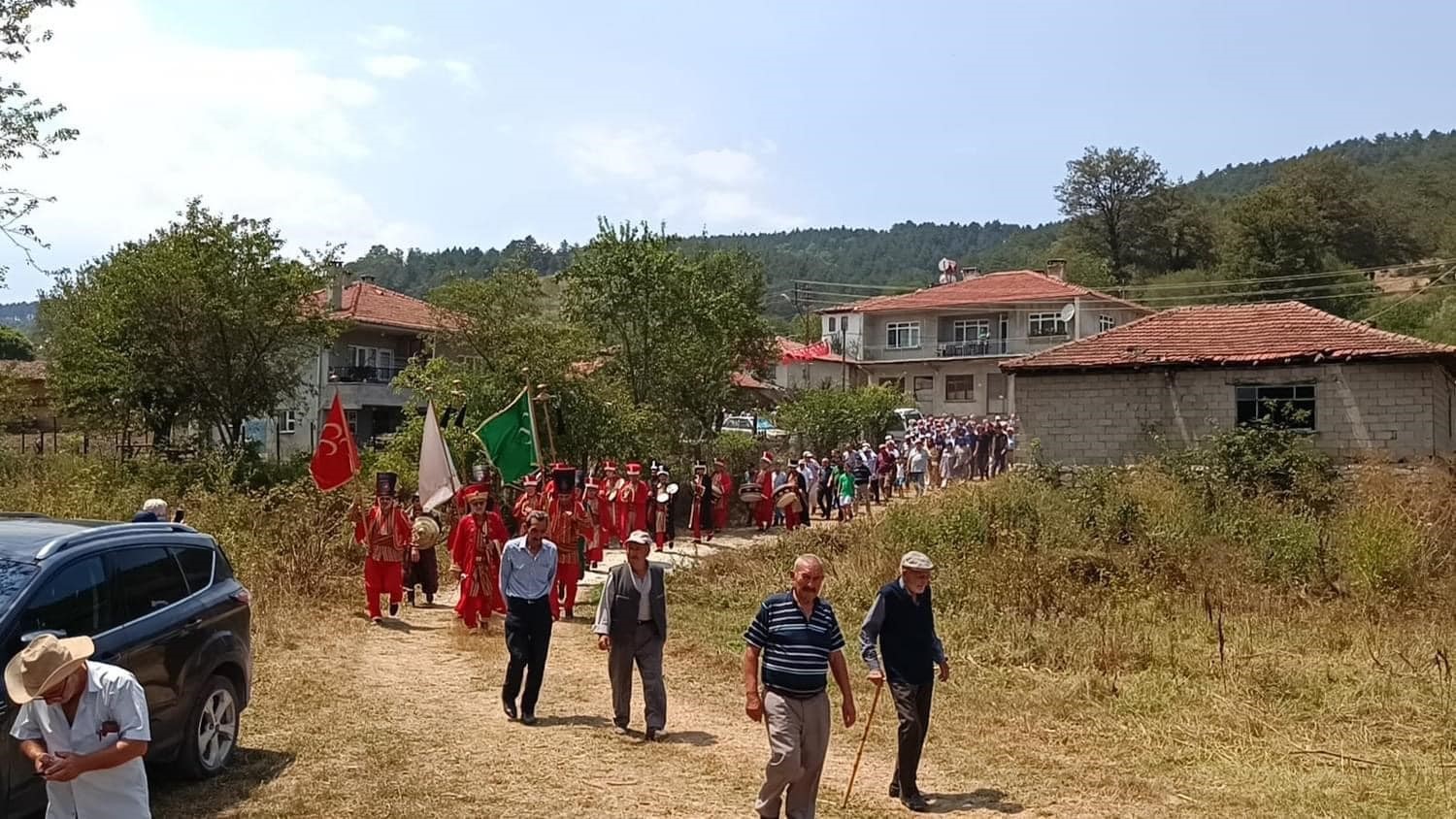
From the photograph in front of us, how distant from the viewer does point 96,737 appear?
4.87 meters

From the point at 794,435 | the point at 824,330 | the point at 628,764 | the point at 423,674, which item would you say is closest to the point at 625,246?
the point at 794,435

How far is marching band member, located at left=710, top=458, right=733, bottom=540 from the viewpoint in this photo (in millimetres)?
26016

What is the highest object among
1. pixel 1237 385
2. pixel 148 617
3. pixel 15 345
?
pixel 15 345

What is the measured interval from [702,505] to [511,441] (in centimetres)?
857

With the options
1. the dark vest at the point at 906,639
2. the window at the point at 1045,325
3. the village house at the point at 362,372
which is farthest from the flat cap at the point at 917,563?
the window at the point at 1045,325

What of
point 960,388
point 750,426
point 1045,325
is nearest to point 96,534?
point 750,426

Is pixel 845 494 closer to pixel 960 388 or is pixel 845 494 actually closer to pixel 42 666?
pixel 42 666

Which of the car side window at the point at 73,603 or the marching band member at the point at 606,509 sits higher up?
the car side window at the point at 73,603

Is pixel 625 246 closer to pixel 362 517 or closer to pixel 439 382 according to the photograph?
pixel 439 382

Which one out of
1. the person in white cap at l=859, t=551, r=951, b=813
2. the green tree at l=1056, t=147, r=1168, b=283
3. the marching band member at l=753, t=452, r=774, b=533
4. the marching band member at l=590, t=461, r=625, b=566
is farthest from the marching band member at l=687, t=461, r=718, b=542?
the green tree at l=1056, t=147, r=1168, b=283

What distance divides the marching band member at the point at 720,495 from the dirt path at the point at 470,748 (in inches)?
514

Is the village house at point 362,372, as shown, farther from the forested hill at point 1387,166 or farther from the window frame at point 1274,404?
the forested hill at point 1387,166

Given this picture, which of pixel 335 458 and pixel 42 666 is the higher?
pixel 335 458

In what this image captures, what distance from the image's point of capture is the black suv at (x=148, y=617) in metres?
6.34
